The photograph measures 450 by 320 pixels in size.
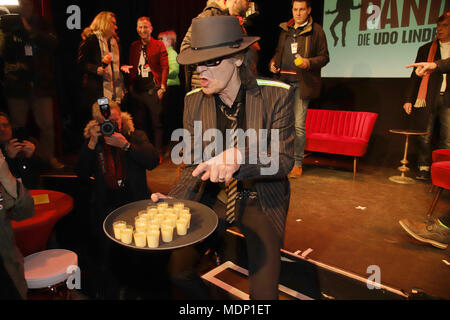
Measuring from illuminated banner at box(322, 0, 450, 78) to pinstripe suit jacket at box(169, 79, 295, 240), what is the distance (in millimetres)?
4772

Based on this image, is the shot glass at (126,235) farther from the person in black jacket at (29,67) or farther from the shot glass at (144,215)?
the person in black jacket at (29,67)

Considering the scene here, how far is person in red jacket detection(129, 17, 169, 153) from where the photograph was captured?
5547 millimetres

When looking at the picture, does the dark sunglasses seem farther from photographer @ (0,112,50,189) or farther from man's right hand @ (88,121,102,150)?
photographer @ (0,112,50,189)

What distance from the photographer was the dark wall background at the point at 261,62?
19.7 ft

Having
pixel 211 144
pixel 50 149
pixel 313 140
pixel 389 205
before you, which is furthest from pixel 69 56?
pixel 389 205

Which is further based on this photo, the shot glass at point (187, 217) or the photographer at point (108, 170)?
the photographer at point (108, 170)

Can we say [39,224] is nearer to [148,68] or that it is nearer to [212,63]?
[212,63]

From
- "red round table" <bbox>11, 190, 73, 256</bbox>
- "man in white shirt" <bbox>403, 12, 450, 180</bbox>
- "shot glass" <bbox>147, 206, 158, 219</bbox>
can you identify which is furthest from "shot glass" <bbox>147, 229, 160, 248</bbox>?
"man in white shirt" <bbox>403, 12, 450, 180</bbox>

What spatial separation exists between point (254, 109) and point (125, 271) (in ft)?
5.54

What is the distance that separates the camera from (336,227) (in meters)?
3.52

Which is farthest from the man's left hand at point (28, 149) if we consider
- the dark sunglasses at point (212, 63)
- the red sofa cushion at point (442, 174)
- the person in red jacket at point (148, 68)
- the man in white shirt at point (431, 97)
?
the man in white shirt at point (431, 97)

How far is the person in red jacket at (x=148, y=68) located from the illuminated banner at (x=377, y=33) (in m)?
3.23

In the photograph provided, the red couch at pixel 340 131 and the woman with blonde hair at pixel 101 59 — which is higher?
the woman with blonde hair at pixel 101 59

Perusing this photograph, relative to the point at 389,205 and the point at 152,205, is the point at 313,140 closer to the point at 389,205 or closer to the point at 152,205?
the point at 389,205
